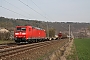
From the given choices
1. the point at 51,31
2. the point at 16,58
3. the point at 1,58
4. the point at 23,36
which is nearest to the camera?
the point at 1,58

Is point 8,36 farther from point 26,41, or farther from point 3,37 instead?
point 26,41

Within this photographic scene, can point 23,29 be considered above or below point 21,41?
above

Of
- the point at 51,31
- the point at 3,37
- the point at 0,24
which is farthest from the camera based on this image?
the point at 51,31

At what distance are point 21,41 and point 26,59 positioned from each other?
1760 cm

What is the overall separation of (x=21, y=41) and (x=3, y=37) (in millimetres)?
32622

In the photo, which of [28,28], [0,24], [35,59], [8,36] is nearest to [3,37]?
[8,36]

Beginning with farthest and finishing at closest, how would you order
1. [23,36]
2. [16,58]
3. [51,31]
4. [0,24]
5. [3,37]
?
[51,31], [0,24], [3,37], [23,36], [16,58]

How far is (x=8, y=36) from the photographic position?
208 feet

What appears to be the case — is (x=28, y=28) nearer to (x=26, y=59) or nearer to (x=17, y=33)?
(x=17, y=33)

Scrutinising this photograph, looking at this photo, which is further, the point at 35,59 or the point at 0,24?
the point at 0,24

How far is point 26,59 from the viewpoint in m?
13.4

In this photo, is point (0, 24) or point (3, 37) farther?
point (0, 24)

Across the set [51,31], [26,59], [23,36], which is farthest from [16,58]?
[51,31]

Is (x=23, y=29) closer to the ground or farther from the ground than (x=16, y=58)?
farther from the ground
